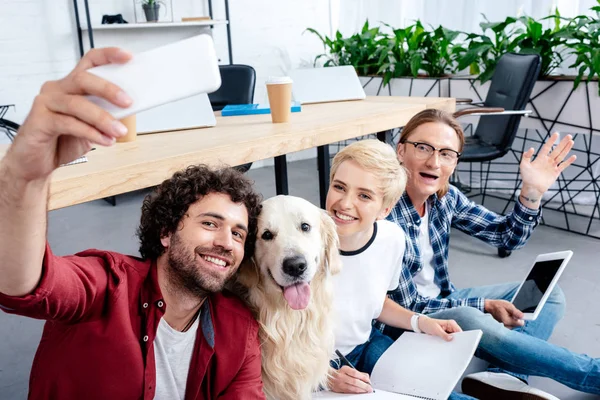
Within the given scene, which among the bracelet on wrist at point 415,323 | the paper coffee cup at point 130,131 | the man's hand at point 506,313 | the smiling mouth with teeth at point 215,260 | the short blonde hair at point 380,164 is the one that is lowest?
the man's hand at point 506,313

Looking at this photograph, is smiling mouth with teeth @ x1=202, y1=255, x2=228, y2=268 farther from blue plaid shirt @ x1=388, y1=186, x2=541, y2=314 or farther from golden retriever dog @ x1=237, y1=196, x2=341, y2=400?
blue plaid shirt @ x1=388, y1=186, x2=541, y2=314

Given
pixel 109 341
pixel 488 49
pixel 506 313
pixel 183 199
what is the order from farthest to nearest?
pixel 488 49 < pixel 506 313 < pixel 183 199 < pixel 109 341

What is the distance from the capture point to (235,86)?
2.92 metres

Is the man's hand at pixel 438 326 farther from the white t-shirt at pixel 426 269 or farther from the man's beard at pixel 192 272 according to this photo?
the man's beard at pixel 192 272

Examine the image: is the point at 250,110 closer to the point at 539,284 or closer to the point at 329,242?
the point at 329,242

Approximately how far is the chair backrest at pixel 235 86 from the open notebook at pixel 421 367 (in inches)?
71.5

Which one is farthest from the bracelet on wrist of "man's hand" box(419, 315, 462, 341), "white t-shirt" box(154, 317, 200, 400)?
"white t-shirt" box(154, 317, 200, 400)

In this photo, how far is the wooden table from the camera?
1.07m

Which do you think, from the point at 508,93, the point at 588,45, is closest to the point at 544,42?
the point at 588,45

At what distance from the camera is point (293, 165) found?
16.4ft

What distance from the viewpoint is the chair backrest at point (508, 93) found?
2.96 meters

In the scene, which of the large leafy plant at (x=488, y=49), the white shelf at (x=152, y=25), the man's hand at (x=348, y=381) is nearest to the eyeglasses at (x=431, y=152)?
the man's hand at (x=348, y=381)

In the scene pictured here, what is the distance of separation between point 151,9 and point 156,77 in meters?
3.80

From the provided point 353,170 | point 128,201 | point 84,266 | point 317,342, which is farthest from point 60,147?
point 128,201
